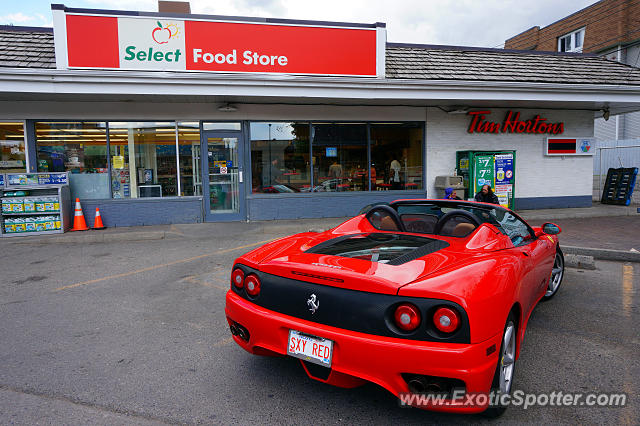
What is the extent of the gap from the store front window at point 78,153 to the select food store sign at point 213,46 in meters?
2.27

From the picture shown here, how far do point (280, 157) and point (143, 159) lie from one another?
366cm

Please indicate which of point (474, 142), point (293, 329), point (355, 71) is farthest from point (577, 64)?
point (293, 329)

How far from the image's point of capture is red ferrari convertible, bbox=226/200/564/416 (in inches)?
87.4

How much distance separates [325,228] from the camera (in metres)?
10.2

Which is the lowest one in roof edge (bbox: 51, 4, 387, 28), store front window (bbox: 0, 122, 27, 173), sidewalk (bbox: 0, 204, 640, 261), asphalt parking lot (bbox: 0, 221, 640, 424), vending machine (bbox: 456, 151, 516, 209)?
asphalt parking lot (bbox: 0, 221, 640, 424)

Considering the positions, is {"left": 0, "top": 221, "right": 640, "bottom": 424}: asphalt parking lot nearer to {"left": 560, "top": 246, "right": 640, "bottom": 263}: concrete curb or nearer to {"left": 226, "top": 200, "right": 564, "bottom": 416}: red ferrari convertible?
{"left": 226, "top": 200, "right": 564, "bottom": 416}: red ferrari convertible

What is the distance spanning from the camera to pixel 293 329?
8.43 ft

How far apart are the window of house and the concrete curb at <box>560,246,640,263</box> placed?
75.8 feet

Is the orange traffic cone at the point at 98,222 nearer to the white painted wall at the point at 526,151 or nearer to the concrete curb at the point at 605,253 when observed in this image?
the white painted wall at the point at 526,151

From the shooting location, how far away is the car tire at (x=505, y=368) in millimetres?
2484

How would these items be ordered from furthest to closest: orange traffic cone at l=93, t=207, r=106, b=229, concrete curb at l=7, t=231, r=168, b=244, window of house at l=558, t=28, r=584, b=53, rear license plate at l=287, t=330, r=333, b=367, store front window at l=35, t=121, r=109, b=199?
window of house at l=558, t=28, r=584, b=53, store front window at l=35, t=121, r=109, b=199, orange traffic cone at l=93, t=207, r=106, b=229, concrete curb at l=7, t=231, r=168, b=244, rear license plate at l=287, t=330, r=333, b=367

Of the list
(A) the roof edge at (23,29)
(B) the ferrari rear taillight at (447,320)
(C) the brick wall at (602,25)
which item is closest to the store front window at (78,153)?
(A) the roof edge at (23,29)

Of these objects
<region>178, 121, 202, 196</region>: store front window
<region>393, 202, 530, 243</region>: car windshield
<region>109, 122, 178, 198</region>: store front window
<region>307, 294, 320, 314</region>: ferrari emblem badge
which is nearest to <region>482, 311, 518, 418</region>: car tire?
<region>393, 202, 530, 243</region>: car windshield

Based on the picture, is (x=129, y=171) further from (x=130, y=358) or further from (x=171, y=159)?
(x=130, y=358)
